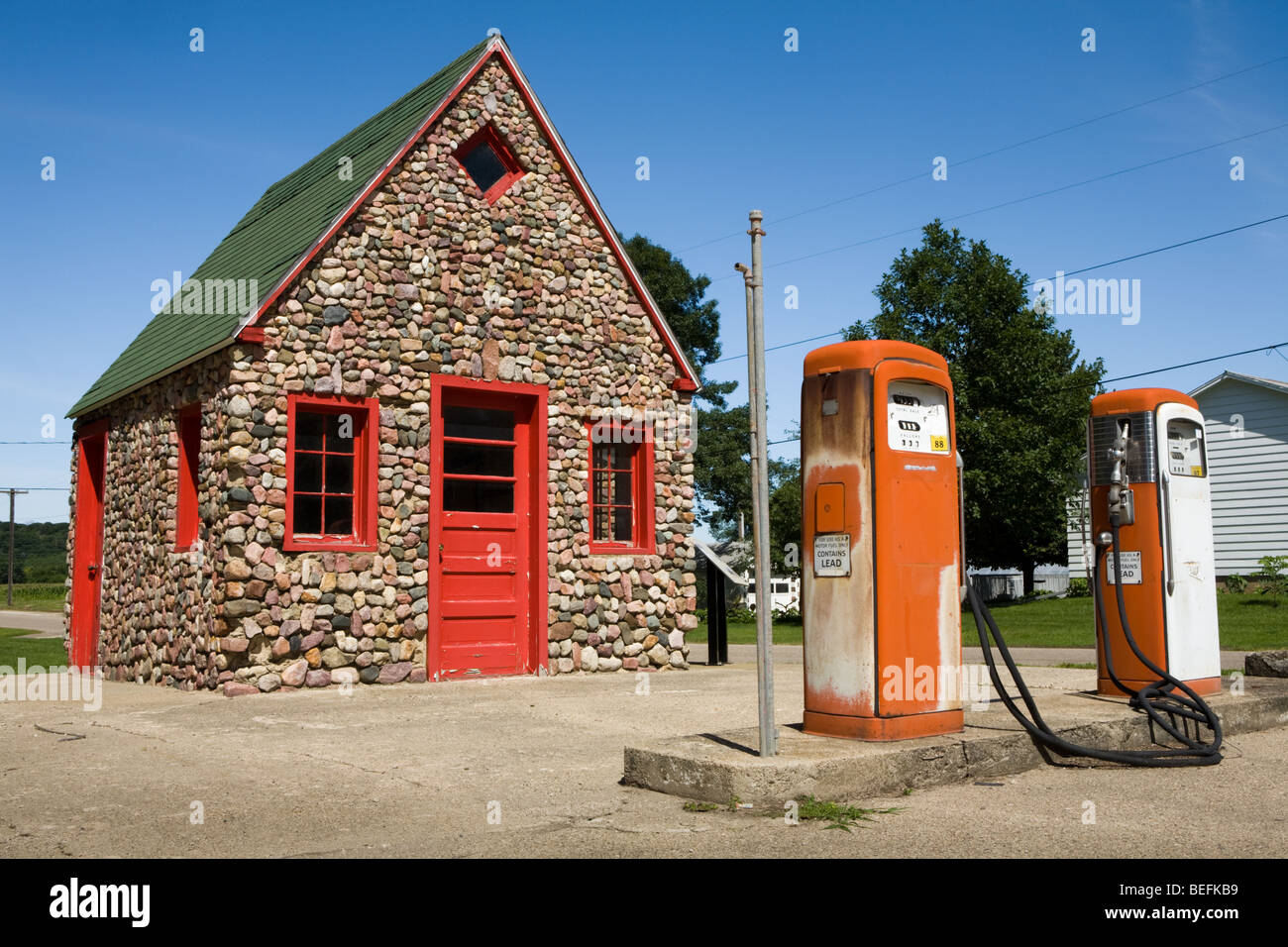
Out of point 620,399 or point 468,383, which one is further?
point 620,399

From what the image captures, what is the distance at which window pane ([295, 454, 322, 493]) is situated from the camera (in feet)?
38.7

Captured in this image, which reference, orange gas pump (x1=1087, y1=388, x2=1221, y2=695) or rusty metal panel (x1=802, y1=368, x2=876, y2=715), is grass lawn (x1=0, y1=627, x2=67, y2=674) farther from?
orange gas pump (x1=1087, y1=388, x2=1221, y2=695)

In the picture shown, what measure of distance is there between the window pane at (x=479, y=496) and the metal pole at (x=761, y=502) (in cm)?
745

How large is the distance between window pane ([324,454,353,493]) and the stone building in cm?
2

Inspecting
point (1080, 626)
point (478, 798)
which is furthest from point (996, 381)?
point (478, 798)

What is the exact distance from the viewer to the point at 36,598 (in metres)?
64.0

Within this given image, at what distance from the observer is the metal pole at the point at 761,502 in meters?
5.68

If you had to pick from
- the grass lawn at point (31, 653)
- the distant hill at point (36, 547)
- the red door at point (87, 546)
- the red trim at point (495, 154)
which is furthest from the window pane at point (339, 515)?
the distant hill at point (36, 547)

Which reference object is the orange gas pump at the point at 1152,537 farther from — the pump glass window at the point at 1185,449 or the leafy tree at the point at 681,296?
the leafy tree at the point at 681,296

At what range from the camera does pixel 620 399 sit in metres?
14.2

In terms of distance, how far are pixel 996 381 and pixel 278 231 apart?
27134 millimetres
